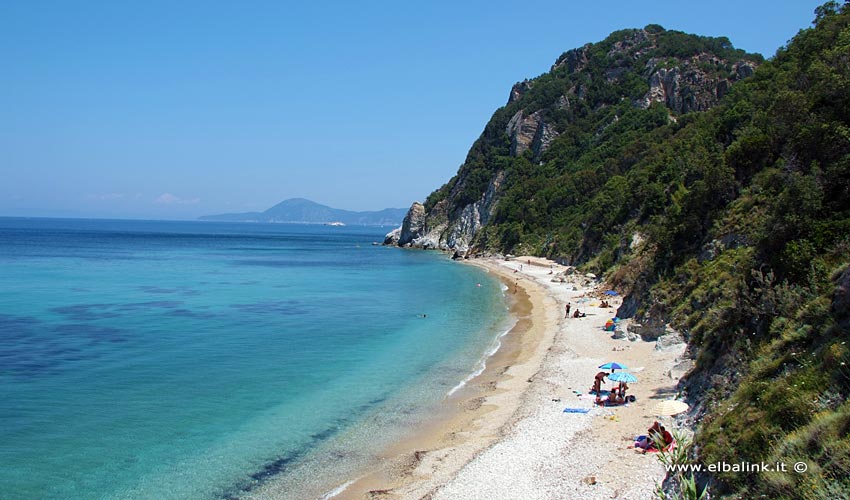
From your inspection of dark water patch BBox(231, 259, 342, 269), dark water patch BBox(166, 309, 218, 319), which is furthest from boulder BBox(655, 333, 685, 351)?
dark water patch BBox(231, 259, 342, 269)

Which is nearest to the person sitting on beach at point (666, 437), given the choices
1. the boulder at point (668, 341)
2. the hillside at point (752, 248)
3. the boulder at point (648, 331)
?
the hillside at point (752, 248)

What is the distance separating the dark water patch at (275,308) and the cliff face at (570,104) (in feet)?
205

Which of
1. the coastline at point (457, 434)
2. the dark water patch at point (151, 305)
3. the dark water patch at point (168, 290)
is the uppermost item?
the dark water patch at point (168, 290)

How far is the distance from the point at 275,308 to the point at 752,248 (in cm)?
3711

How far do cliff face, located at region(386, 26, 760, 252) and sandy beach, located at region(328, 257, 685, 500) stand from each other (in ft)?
260

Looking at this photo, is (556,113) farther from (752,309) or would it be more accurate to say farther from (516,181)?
(752,309)

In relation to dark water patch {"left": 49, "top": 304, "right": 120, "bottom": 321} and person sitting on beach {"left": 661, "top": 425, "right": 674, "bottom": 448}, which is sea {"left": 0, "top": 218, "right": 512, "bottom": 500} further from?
person sitting on beach {"left": 661, "top": 425, "right": 674, "bottom": 448}

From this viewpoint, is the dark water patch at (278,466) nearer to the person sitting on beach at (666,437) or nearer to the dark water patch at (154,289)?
the person sitting on beach at (666,437)

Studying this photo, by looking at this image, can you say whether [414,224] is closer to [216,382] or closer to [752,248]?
[216,382]

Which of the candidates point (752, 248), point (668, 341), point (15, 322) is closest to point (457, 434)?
point (752, 248)

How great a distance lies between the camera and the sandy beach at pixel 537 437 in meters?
15.2

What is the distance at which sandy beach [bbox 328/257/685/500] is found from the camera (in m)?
15.2

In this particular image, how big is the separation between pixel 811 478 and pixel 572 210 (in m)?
93.1

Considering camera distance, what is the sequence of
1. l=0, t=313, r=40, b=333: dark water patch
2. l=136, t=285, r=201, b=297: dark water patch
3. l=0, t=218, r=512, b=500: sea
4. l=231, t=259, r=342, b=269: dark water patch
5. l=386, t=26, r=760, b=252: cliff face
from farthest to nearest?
l=386, t=26, r=760, b=252: cliff face, l=231, t=259, r=342, b=269: dark water patch, l=136, t=285, r=201, b=297: dark water patch, l=0, t=313, r=40, b=333: dark water patch, l=0, t=218, r=512, b=500: sea
